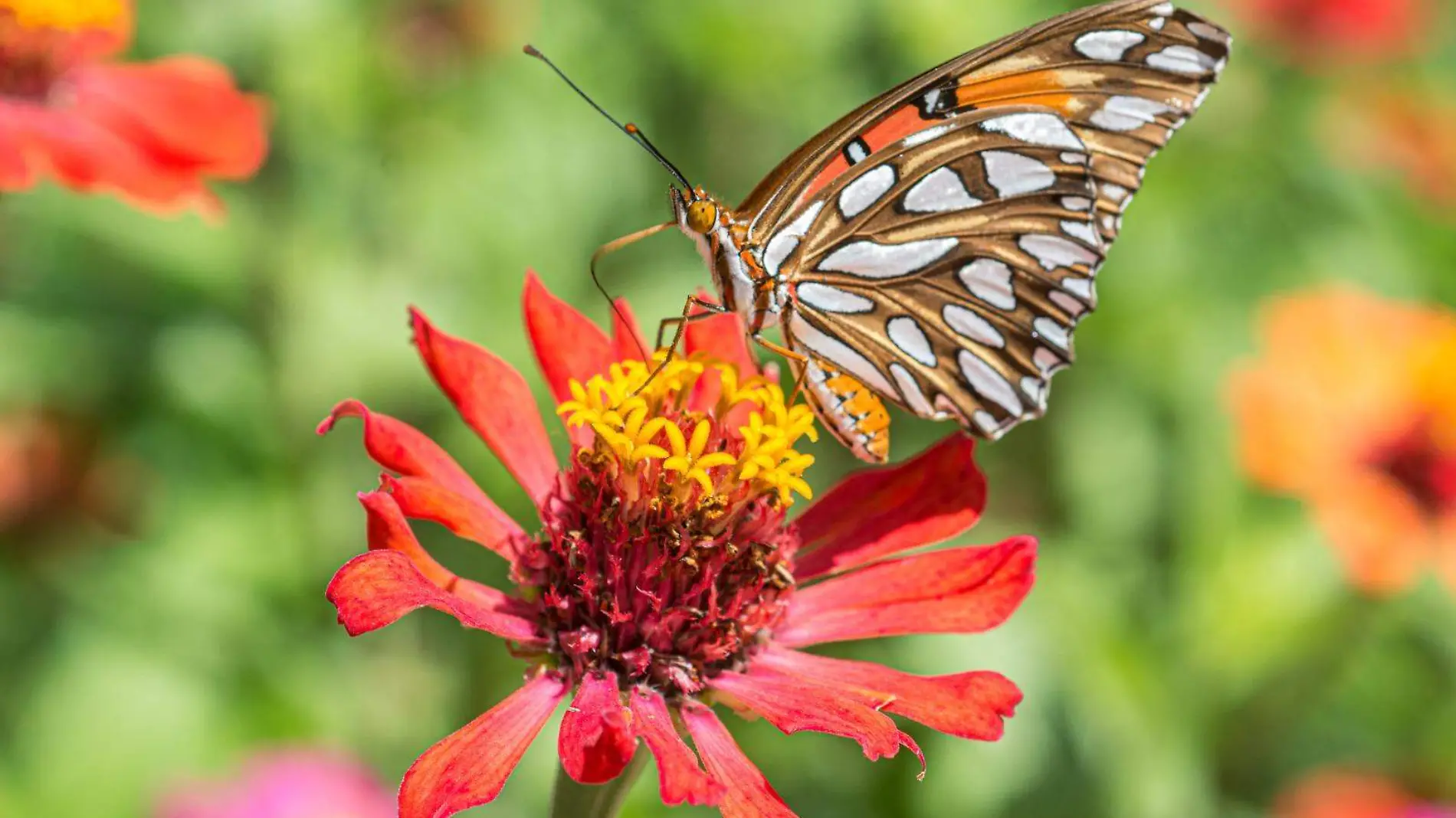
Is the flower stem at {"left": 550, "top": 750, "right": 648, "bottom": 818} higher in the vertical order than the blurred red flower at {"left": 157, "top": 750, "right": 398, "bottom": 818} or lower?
lower

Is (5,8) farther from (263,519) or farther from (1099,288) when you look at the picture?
(1099,288)

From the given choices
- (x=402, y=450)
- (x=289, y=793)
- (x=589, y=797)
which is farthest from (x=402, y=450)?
(x=289, y=793)

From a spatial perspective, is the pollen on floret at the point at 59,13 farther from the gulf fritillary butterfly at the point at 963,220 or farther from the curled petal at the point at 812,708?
the curled petal at the point at 812,708

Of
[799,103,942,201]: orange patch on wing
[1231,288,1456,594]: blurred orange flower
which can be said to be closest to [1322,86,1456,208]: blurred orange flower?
[1231,288,1456,594]: blurred orange flower

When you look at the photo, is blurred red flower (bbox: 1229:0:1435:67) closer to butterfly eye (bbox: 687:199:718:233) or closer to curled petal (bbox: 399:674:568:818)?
butterfly eye (bbox: 687:199:718:233)

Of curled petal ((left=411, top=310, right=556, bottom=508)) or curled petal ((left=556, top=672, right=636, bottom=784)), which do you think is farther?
curled petal ((left=411, top=310, right=556, bottom=508))

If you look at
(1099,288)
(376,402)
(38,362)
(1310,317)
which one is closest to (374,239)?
(376,402)

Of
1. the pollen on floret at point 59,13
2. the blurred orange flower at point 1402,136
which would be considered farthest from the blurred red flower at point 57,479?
the blurred orange flower at point 1402,136
